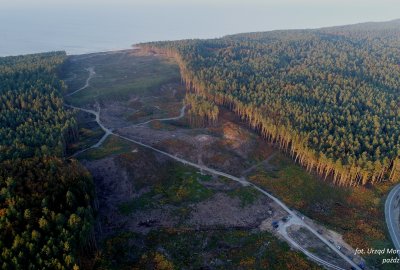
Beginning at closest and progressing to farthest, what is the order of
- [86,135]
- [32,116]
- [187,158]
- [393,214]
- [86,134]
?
1. [393,214]
2. [187,158]
3. [32,116]
4. [86,135]
5. [86,134]

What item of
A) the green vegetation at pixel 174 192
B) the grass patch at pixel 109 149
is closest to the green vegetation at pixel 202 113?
the grass patch at pixel 109 149

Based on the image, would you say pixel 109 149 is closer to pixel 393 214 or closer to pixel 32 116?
pixel 32 116

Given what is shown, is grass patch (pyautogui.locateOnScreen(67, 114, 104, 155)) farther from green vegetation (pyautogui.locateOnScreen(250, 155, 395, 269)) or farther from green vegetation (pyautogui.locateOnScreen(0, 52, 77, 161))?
green vegetation (pyautogui.locateOnScreen(250, 155, 395, 269))

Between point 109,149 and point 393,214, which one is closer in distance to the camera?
point 393,214

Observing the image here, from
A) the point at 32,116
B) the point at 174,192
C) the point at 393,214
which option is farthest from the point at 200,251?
the point at 32,116

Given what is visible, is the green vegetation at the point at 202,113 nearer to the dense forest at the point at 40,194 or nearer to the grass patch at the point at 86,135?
the grass patch at the point at 86,135

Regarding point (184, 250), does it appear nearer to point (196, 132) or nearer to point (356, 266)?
point (356, 266)
